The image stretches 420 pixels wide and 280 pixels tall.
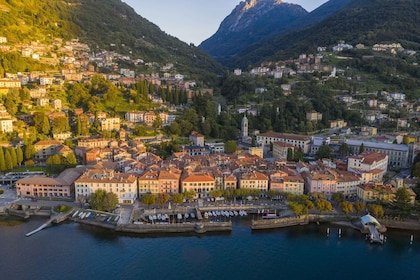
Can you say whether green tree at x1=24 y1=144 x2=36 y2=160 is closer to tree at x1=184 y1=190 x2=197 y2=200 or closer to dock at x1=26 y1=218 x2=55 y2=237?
dock at x1=26 y1=218 x2=55 y2=237

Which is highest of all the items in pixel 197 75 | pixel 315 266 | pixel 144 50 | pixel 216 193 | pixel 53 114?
pixel 144 50

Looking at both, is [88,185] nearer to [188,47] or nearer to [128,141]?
[128,141]

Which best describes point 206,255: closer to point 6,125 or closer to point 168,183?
point 168,183

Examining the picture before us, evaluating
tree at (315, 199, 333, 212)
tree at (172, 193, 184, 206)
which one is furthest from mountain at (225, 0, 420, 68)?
tree at (172, 193, 184, 206)

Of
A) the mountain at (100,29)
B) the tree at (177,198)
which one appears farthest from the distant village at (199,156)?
the mountain at (100,29)

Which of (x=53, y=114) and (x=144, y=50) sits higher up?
(x=144, y=50)

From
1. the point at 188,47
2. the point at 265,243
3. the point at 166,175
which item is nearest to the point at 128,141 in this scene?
the point at 166,175
